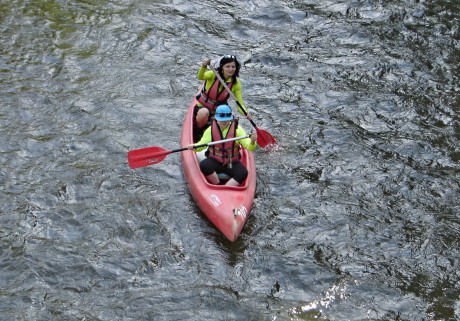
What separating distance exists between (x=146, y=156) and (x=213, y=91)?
1461mm

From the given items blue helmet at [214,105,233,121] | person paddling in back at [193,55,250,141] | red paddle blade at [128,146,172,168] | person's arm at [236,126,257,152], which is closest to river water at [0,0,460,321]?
red paddle blade at [128,146,172,168]

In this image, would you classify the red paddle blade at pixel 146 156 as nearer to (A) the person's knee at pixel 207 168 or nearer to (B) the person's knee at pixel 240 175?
(A) the person's knee at pixel 207 168

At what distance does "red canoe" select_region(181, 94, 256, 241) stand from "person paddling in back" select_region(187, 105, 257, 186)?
0.11 meters

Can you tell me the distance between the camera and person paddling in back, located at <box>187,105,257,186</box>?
26.0ft

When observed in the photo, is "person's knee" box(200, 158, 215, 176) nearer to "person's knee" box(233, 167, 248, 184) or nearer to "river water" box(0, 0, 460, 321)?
"person's knee" box(233, 167, 248, 184)

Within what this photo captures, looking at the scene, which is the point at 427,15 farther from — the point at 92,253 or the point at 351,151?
the point at 92,253

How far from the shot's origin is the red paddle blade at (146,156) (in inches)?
324

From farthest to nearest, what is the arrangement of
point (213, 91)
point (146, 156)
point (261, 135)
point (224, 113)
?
point (213, 91) → point (261, 135) → point (146, 156) → point (224, 113)

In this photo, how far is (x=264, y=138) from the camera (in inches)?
350

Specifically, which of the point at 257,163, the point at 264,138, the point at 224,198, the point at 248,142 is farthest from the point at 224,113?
the point at 257,163

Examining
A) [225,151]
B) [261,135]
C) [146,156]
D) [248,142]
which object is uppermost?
[248,142]

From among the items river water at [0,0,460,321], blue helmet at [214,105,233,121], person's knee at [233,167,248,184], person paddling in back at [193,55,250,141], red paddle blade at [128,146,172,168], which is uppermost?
blue helmet at [214,105,233,121]

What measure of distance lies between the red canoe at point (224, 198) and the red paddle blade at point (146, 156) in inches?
14.2

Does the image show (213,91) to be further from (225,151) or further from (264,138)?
(225,151)
